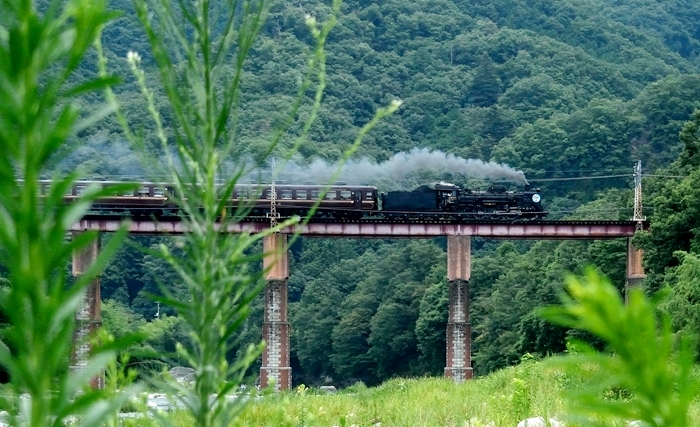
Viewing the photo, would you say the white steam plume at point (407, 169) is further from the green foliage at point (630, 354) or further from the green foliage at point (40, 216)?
the green foliage at point (630, 354)

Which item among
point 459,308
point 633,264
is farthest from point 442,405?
point 459,308

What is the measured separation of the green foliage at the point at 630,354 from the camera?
1.19m

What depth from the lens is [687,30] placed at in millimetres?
115500

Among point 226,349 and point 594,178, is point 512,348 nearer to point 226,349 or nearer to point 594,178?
point 594,178

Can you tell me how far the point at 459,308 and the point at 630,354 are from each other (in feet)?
139

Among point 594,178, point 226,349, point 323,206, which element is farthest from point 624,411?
point 594,178

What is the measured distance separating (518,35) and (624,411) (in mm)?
98645

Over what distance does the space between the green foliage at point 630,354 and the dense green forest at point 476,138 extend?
732 inches

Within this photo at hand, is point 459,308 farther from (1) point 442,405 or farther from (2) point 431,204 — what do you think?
(1) point 442,405

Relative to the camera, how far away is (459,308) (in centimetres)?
4325

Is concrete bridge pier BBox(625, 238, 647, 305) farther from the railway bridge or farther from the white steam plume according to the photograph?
the white steam plume

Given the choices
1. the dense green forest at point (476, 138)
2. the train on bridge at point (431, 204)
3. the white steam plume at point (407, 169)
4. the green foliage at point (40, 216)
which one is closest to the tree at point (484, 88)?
the dense green forest at point (476, 138)

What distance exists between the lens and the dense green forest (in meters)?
46.4

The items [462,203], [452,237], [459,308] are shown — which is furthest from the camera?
[462,203]
